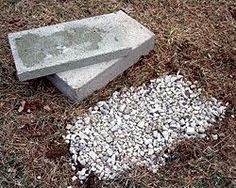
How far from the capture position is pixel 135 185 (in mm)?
2512

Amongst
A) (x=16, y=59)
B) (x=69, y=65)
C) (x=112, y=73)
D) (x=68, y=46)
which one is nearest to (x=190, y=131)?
(x=112, y=73)

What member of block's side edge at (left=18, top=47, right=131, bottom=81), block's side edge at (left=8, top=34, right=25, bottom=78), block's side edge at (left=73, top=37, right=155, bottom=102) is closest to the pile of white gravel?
block's side edge at (left=73, top=37, right=155, bottom=102)

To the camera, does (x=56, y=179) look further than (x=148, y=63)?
No

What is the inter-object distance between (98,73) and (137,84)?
0.33 metres

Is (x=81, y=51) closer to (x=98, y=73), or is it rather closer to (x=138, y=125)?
(x=98, y=73)

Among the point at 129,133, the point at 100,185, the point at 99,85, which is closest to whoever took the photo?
the point at 100,185

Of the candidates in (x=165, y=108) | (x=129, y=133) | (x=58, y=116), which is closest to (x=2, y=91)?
(x=58, y=116)

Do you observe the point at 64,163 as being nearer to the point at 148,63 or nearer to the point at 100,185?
the point at 100,185

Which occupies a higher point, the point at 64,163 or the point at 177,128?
the point at 177,128

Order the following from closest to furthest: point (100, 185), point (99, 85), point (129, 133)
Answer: point (100, 185), point (129, 133), point (99, 85)

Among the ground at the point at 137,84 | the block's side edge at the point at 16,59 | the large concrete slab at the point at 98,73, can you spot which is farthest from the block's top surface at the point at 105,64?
the block's side edge at the point at 16,59

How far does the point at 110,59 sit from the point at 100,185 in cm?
98

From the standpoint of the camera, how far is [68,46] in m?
3.03

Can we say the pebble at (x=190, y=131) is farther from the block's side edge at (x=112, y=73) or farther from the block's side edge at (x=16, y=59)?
the block's side edge at (x=16, y=59)
